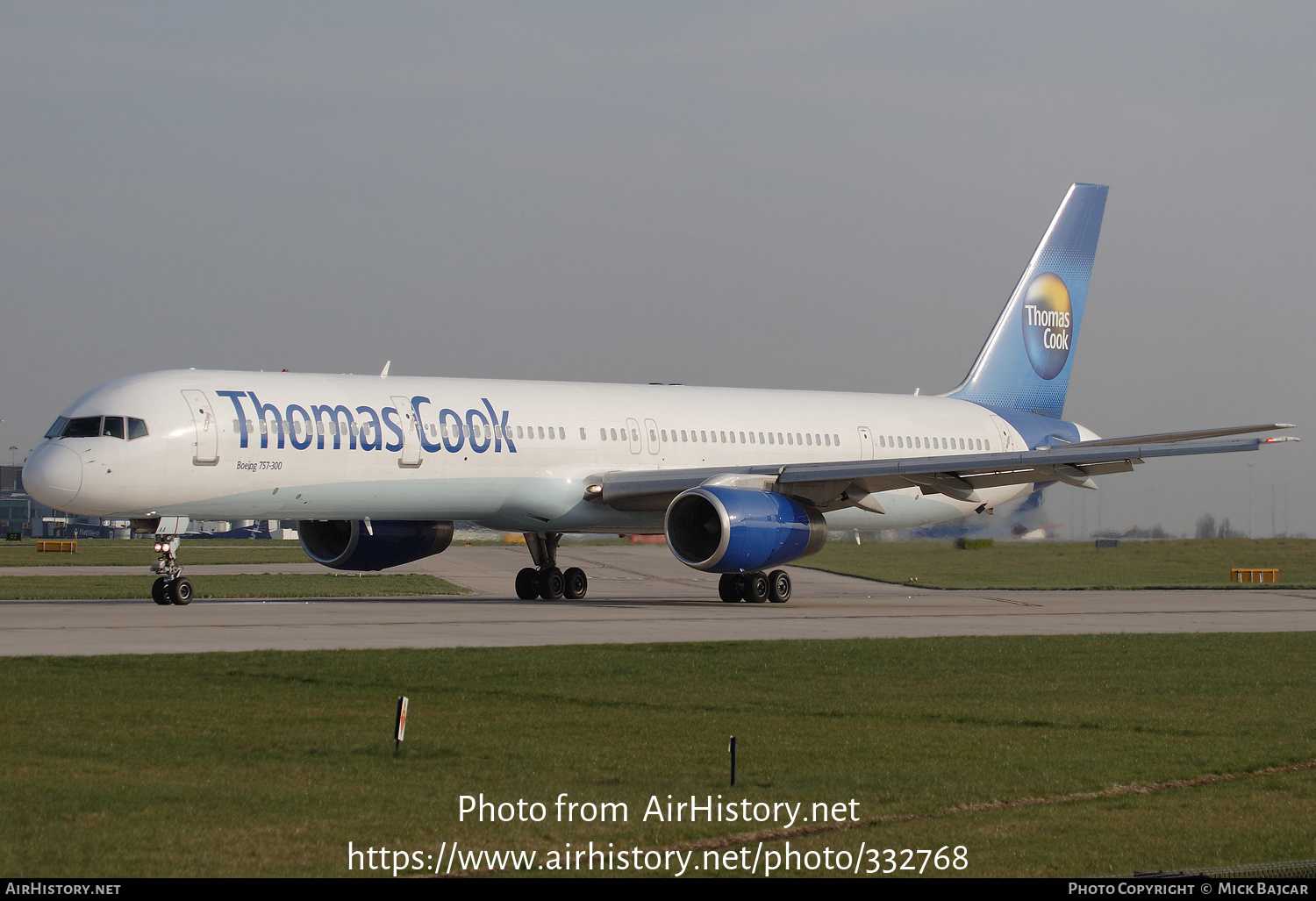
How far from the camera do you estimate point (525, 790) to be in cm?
899

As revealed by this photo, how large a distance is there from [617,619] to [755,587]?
5926 mm

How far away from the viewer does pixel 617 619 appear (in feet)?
77.2

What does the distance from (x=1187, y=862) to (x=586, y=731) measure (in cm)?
511

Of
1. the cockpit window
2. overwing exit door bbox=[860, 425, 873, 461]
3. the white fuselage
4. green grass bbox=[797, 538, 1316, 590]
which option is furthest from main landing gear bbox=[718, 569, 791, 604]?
the cockpit window

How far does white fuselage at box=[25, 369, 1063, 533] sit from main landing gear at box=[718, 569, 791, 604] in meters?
1.97

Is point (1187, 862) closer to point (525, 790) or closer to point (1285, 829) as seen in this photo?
point (1285, 829)

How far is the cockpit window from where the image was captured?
23.7 m

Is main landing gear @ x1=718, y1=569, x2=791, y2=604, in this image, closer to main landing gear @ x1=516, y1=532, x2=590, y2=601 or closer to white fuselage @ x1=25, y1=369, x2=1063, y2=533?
white fuselage @ x1=25, y1=369, x2=1063, y2=533

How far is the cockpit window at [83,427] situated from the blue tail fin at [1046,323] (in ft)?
Answer: 70.8

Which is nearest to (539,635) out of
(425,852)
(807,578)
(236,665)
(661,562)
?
(236,665)

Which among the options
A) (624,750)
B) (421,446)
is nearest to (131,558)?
(421,446)

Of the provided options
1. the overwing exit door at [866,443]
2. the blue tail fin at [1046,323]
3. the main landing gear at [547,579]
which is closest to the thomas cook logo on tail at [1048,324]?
the blue tail fin at [1046,323]

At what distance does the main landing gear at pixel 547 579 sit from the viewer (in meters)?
30.2

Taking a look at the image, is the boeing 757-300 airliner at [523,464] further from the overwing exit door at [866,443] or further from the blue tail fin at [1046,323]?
the blue tail fin at [1046,323]
